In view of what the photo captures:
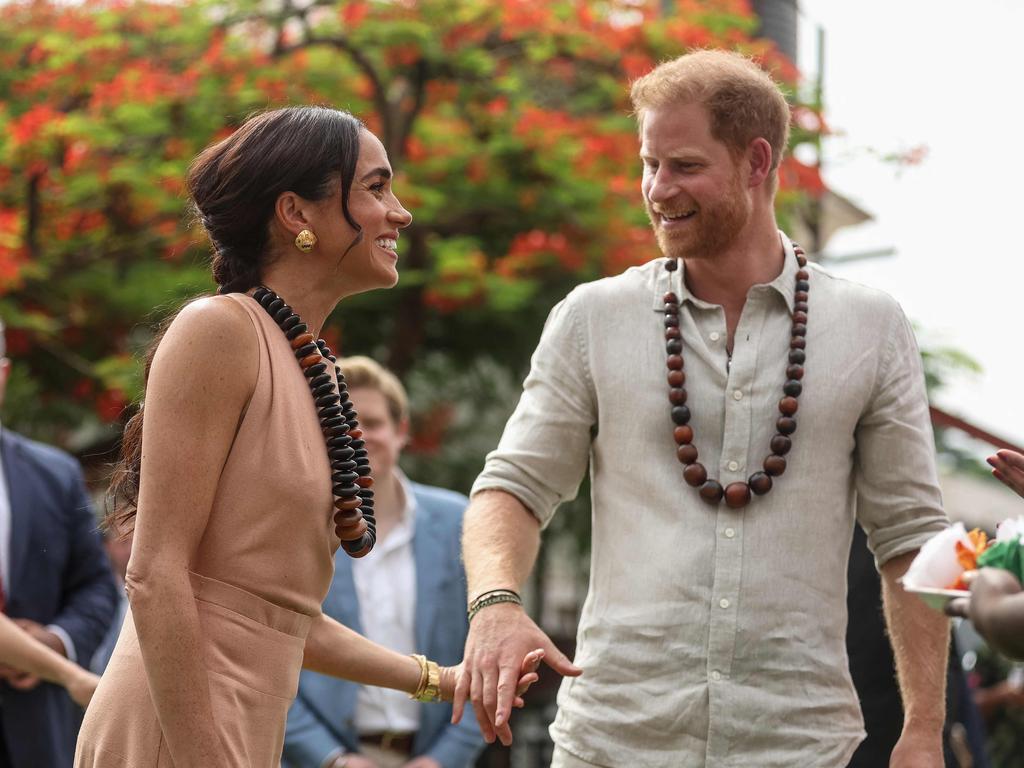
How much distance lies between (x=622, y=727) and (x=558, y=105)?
770 cm

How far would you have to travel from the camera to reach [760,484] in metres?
3.28

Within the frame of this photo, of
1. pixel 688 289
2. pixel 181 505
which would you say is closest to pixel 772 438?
pixel 688 289

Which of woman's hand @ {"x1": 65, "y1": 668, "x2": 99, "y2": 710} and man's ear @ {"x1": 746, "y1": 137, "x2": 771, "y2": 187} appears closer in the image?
man's ear @ {"x1": 746, "y1": 137, "x2": 771, "y2": 187}

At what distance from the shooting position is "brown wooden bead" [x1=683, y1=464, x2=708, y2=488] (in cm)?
329

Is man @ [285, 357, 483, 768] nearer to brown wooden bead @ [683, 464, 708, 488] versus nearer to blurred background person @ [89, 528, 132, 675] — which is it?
blurred background person @ [89, 528, 132, 675]

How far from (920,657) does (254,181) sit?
1849mm

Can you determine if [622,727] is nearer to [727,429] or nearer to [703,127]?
[727,429]

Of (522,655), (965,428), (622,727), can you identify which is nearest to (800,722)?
(622,727)

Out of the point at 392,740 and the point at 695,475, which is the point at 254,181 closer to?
the point at 695,475

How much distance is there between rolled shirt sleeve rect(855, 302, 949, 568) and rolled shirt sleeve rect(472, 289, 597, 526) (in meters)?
0.66

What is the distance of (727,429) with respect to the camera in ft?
11.0

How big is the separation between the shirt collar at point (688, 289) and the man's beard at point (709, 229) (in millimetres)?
102

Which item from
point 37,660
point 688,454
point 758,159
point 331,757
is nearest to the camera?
point 688,454

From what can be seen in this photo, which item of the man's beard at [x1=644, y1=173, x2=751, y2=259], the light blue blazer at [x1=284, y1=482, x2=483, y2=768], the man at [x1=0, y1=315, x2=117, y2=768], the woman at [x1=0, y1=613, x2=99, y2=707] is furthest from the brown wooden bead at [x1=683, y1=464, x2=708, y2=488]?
the man at [x1=0, y1=315, x2=117, y2=768]
